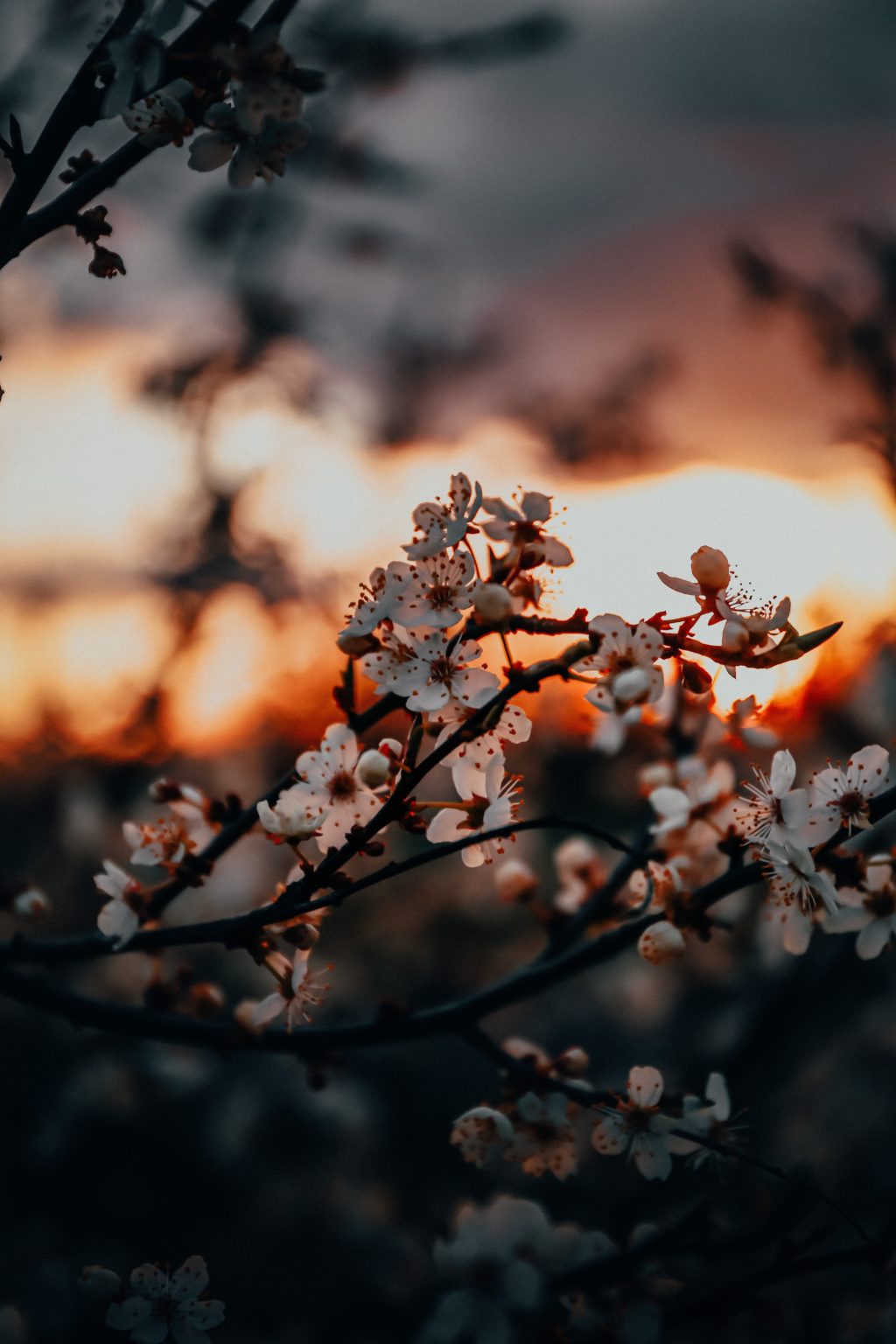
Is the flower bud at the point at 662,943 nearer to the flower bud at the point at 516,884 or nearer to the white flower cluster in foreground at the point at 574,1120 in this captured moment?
the white flower cluster in foreground at the point at 574,1120

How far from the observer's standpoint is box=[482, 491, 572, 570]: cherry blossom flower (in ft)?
3.44

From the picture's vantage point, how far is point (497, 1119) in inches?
54.9

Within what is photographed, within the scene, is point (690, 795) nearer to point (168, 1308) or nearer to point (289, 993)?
point (289, 993)

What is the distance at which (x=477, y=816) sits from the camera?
3.83 ft

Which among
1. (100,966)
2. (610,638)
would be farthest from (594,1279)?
(100,966)

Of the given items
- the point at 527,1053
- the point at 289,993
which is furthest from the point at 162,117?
the point at 527,1053

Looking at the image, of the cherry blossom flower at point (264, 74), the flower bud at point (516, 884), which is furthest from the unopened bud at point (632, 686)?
the flower bud at point (516, 884)

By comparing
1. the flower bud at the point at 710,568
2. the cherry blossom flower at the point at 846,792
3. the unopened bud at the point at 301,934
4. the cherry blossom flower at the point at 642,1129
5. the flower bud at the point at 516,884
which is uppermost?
the flower bud at the point at 516,884

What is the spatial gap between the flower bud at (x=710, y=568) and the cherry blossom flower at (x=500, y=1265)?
102 cm

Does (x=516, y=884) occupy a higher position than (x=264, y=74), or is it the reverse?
(x=264, y=74)

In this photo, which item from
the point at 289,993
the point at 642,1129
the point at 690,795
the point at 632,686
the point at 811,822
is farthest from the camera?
the point at 690,795

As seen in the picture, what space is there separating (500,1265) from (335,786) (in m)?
0.83

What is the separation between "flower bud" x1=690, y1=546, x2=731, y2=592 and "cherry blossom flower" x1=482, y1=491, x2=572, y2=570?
13 cm

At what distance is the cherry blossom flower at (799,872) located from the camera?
1104 millimetres
